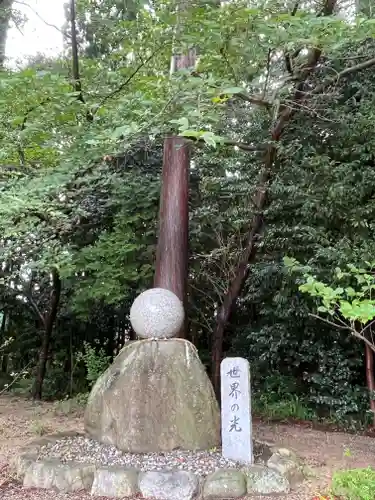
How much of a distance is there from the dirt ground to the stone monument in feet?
2.44

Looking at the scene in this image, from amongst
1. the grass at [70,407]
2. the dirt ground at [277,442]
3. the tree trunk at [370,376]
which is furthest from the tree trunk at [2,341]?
the tree trunk at [370,376]

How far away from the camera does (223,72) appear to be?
461 cm

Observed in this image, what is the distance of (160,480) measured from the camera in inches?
128

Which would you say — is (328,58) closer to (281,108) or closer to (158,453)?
(281,108)

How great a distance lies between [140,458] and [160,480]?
0.52 meters

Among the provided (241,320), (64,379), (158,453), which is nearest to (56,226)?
(158,453)

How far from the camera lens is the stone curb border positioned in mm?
3232

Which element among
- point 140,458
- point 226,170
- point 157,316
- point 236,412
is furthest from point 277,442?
point 226,170

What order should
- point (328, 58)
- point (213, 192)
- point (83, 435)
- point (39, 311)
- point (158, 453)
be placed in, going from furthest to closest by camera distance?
point (39, 311), point (213, 192), point (328, 58), point (83, 435), point (158, 453)

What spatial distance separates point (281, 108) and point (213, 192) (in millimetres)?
1553

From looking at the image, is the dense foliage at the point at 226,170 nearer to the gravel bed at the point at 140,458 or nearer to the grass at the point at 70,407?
the grass at the point at 70,407

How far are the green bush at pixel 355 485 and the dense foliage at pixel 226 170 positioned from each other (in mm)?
2745

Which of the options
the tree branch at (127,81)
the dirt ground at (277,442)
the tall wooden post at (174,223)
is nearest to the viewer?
the dirt ground at (277,442)

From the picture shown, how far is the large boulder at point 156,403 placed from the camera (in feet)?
12.7
